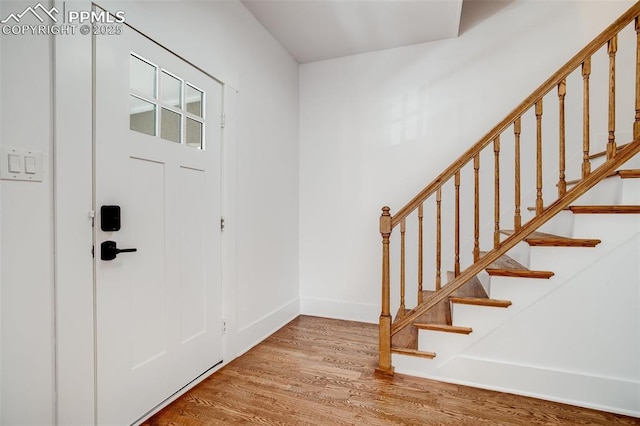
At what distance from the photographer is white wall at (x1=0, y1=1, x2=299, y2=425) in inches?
45.9

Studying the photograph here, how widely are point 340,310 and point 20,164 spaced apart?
9.07 feet

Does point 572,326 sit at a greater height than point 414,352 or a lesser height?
greater

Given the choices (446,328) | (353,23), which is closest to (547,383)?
(446,328)

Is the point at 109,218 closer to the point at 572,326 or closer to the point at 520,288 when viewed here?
the point at 520,288

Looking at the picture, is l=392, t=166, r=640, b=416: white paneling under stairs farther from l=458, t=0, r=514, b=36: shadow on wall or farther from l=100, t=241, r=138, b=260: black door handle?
l=100, t=241, r=138, b=260: black door handle

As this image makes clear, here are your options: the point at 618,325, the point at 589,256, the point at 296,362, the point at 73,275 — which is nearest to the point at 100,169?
the point at 73,275

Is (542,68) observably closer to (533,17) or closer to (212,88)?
(533,17)

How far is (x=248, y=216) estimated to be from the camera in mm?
2564

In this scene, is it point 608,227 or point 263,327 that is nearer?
point 608,227

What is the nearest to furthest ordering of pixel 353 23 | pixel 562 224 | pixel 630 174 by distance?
pixel 630 174 < pixel 562 224 < pixel 353 23

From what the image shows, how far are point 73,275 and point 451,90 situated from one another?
123 inches

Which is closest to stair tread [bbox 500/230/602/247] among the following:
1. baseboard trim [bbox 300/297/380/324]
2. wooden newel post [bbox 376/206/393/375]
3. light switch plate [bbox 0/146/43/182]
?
wooden newel post [bbox 376/206/393/375]

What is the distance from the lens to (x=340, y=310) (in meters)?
3.29

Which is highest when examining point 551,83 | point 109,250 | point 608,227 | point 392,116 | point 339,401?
point 392,116
